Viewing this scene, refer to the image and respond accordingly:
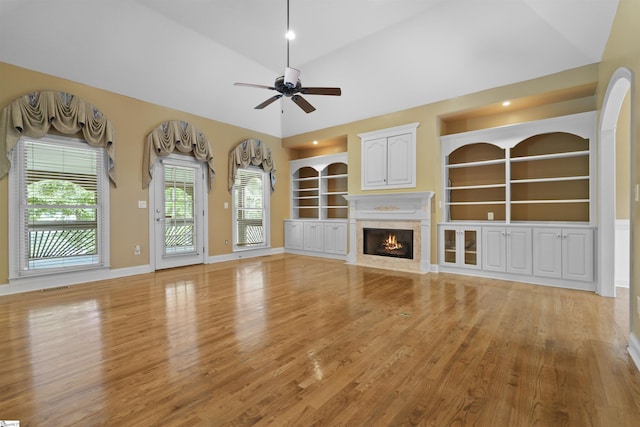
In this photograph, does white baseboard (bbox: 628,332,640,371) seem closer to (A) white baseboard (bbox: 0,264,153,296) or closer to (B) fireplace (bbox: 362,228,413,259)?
(B) fireplace (bbox: 362,228,413,259)

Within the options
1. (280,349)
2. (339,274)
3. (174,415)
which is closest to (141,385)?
(174,415)

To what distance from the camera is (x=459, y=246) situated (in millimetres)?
5305

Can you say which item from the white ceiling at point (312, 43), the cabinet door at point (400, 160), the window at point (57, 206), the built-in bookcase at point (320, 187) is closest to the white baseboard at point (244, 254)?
the built-in bookcase at point (320, 187)

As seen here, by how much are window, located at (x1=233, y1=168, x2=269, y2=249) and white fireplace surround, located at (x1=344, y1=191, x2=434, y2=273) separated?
239cm

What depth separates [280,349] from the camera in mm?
2410

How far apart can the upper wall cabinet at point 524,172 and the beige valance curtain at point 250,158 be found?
4137 mm

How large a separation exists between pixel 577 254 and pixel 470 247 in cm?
141

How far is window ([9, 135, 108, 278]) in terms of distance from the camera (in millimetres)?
4168

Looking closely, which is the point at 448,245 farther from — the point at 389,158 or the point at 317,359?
the point at 317,359

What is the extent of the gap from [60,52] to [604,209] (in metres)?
7.76

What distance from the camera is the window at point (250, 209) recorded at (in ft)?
23.3

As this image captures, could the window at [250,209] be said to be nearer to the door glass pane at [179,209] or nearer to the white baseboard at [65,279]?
the door glass pane at [179,209]

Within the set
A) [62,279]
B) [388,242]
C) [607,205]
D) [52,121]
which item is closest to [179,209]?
[62,279]

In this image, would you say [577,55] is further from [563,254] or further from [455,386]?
[455,386]
